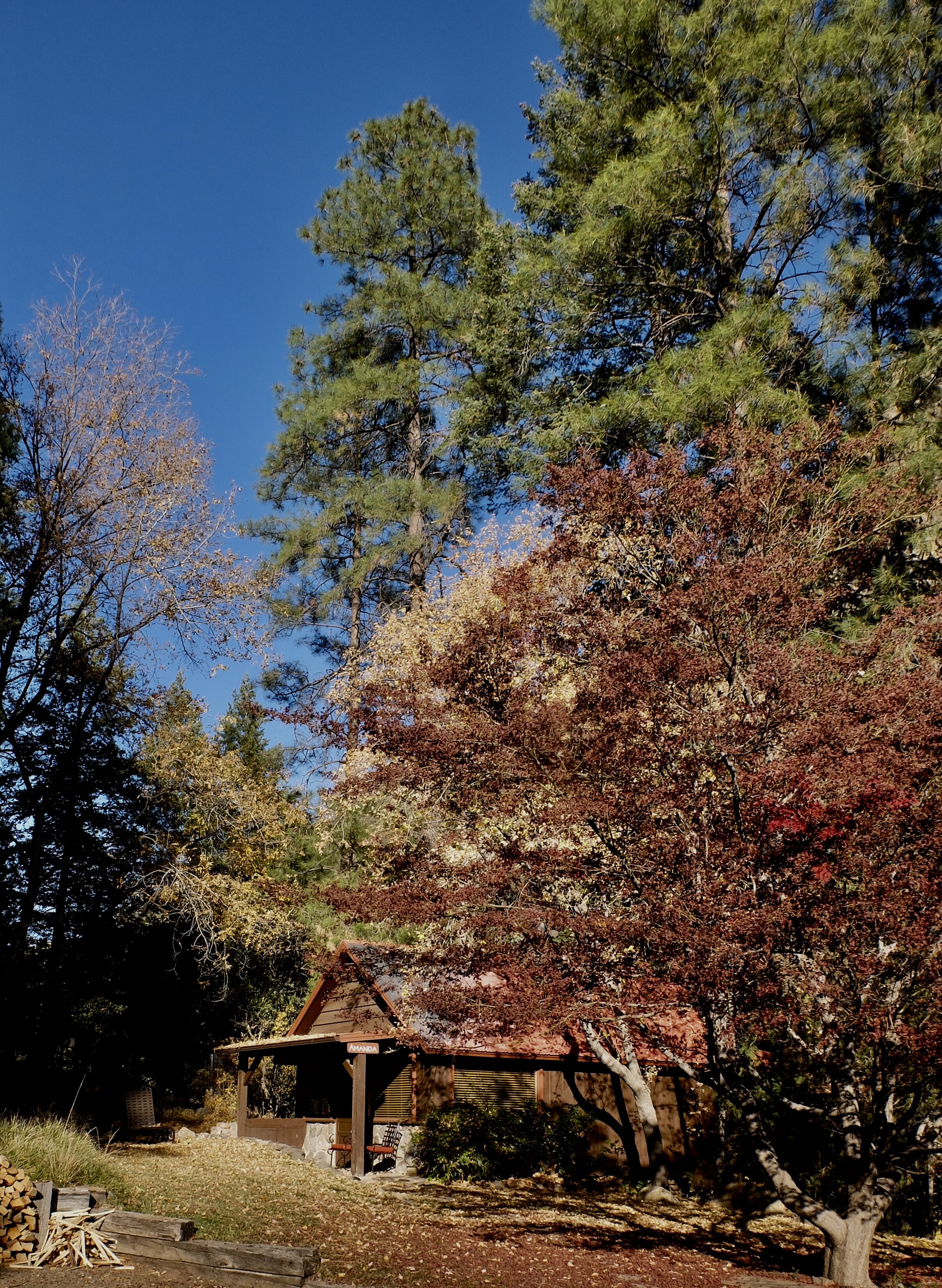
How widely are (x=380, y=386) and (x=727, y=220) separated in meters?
10.6

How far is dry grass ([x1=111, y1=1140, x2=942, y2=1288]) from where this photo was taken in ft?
27.0

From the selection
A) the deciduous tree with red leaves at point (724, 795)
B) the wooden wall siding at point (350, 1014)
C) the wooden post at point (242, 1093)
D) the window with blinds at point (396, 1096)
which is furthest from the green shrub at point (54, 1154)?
the wooden post at point (242, 1093)

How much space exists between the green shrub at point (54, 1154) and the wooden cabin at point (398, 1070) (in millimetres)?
3486

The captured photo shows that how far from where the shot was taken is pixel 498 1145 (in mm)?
15242

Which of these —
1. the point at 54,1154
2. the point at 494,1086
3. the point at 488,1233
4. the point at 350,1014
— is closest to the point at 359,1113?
the point at 350,1014

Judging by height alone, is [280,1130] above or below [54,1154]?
below

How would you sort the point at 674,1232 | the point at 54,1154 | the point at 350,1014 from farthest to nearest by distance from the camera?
the point at 350,1014
the point at 674,1232
the point at 54,1154

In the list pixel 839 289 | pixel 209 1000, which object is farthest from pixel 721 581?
pixel 209 1000

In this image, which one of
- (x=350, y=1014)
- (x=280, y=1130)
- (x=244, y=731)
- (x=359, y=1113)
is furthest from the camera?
(x=244, y=731)

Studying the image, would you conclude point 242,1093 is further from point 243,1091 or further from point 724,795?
point 724,795

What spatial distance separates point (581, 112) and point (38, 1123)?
60.2 ft

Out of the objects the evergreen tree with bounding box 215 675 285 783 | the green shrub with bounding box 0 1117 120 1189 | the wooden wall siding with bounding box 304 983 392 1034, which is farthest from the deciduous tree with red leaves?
the evergreen tree with bounding box 215 675 285 783

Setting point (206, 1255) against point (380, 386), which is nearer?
point (206, 1255)

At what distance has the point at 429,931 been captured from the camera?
40.1ft
